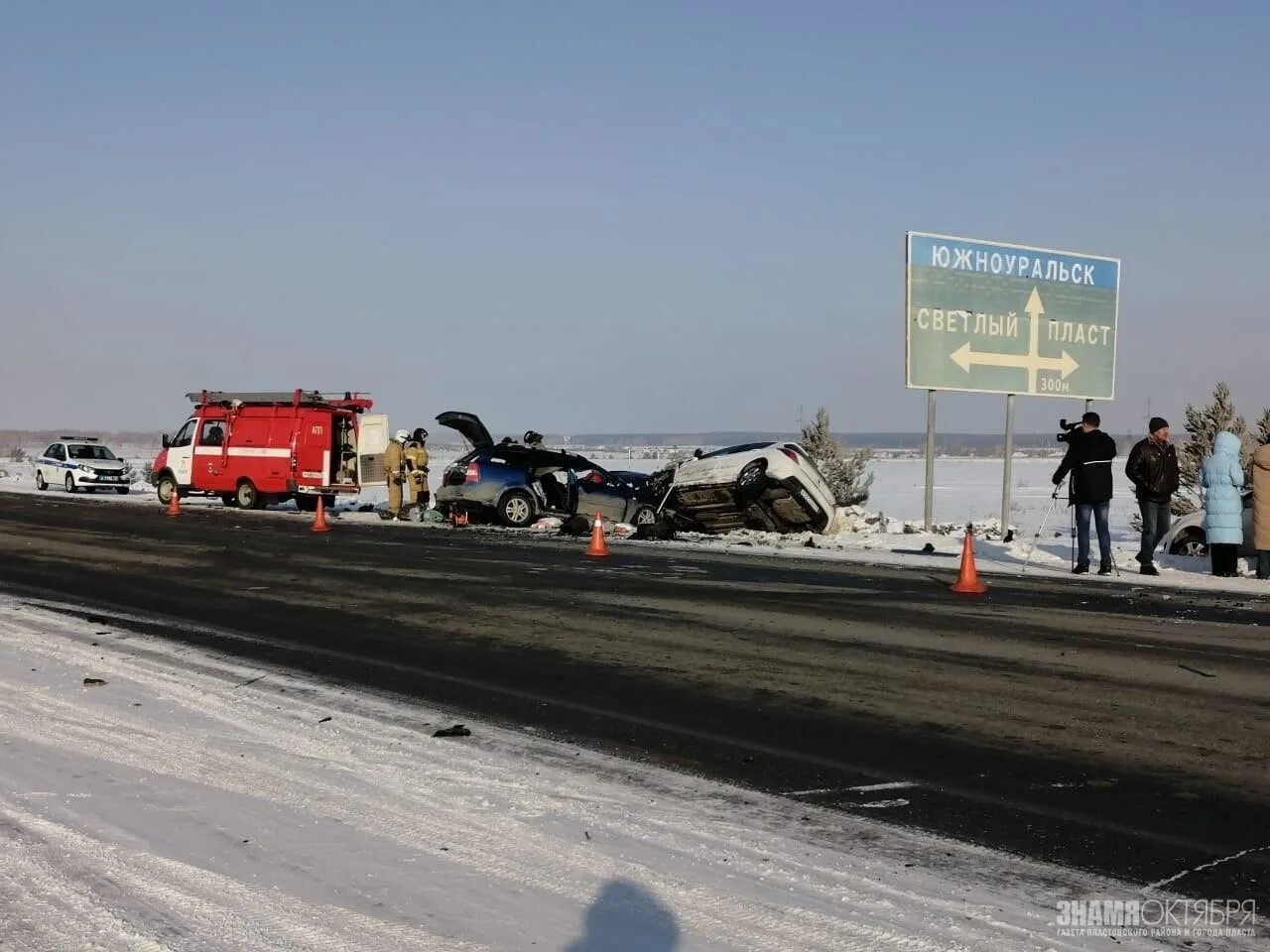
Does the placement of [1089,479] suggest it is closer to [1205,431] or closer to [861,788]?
[861,788]

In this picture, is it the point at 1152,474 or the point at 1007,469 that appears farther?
the point at 1007,469

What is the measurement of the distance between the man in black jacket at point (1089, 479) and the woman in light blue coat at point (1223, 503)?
4.12ft

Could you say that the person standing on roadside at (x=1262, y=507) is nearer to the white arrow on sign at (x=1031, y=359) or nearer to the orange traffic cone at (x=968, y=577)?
the orange traffic cone at (x=968, y=577)

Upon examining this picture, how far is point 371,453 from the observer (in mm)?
27719

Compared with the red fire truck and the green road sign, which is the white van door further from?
the green road sign

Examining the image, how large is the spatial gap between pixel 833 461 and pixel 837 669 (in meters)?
27.9

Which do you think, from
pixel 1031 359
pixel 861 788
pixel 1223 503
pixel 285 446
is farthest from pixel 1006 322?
pixel 861 788

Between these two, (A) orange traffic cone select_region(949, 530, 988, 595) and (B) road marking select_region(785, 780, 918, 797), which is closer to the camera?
(B) road marking select_region(785, 780, 918, 797)

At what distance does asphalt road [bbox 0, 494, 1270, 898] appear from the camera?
17.1 feet

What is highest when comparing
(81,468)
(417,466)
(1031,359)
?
(1031,359)

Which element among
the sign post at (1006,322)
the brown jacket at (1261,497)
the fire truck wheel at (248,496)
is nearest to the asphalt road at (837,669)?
the brown jacket at (1261,497)

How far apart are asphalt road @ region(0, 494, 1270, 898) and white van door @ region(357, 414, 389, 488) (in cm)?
1151

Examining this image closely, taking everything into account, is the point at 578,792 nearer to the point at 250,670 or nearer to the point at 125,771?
the point at 125,771

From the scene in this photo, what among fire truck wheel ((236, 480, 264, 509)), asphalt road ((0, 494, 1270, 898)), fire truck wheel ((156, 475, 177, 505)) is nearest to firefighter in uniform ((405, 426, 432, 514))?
fire truck wheel ((236, 480, 264, 509))
